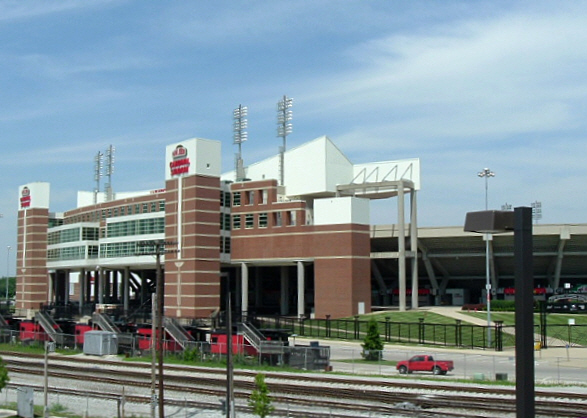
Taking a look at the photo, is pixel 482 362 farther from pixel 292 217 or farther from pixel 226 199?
pixel 226 199

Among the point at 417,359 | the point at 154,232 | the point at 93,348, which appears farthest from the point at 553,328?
the point at 154,232

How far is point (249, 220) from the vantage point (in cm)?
8969

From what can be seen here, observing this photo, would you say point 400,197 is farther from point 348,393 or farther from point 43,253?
point 43,253

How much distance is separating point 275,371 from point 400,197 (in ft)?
139

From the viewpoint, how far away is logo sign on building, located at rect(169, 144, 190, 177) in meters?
85.4

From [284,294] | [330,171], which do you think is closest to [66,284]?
[284,294]

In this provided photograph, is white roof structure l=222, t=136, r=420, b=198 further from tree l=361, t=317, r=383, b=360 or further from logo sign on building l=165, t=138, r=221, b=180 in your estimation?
tree l=361, t=317, r=383, b=360

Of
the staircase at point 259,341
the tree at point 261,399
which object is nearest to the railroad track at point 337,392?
the tree at point 261,399

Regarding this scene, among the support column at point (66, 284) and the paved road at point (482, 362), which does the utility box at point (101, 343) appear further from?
the support column at point (66, 284)

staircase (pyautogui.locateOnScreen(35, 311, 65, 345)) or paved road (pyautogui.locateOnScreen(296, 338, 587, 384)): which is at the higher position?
staircase (pyautogui.locateOnScreen(35, 311, 65, 345))

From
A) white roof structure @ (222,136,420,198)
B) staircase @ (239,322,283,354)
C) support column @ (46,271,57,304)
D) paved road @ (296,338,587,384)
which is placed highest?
white roof structure @ (222,136,420,198)

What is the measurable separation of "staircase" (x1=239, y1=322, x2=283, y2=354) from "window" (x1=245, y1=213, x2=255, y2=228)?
129 ft

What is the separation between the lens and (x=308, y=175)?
86125mm

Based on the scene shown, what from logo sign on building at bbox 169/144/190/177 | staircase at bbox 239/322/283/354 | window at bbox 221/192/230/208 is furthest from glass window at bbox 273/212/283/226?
staircase at bbox 239/322/283/354
